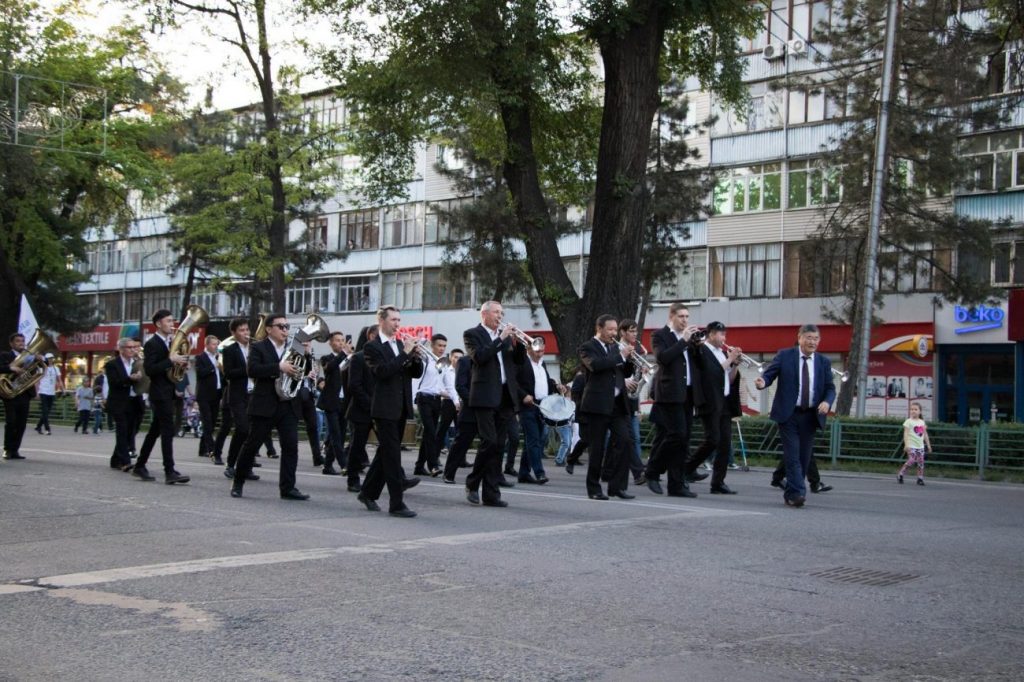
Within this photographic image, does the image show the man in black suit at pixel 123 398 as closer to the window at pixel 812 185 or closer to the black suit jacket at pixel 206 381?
the black suit jacket at pixel 206 381

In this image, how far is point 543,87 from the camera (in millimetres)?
25594

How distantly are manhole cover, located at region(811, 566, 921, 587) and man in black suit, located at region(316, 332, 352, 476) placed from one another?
9.67m

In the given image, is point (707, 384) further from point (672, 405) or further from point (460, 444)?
point (460, 444)

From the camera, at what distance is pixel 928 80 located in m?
34.7

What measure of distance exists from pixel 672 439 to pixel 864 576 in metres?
5.84

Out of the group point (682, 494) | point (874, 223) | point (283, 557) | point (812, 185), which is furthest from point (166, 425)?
point (812, 185)

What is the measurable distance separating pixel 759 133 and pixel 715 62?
18.3 m

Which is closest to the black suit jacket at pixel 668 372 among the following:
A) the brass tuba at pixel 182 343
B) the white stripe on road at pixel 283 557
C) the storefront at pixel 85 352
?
the white stripe on road at pixel 283 557

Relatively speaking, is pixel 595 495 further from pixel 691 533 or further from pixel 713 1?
pixel 713 1

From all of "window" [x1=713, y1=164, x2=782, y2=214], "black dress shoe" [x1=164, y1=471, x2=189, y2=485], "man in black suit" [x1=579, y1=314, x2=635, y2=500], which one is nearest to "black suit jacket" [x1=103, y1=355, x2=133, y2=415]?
"black dress shoe" [x1=164, y1=471, x2=189, y2=485]

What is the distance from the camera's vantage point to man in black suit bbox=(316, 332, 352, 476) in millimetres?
17531

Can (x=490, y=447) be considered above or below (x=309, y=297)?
below

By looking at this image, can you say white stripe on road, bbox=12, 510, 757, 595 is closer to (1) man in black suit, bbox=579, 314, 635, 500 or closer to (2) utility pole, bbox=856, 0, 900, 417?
(1) man in black suit, bbox=579, 314, 635, 500

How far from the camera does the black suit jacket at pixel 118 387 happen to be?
16.5 meters
